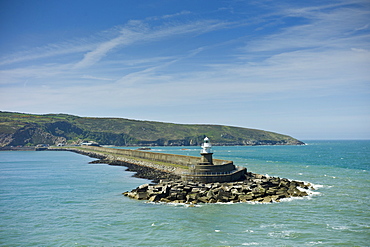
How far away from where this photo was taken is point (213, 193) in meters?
26.5

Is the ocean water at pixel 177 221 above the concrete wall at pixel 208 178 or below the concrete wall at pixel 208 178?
below

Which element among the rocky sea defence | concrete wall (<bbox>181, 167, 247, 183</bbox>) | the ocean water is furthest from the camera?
concrete wall (<bbox>181, 167, 247, 183</bbox>)

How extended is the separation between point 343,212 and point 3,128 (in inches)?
6400

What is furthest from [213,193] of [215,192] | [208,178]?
[208,178]

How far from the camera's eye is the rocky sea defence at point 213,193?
2594 cm

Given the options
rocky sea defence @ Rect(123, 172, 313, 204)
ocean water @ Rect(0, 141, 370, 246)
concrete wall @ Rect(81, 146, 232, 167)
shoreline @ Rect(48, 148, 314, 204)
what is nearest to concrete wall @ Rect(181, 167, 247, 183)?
shoreline @ Rect(48, 148, 314, 204)

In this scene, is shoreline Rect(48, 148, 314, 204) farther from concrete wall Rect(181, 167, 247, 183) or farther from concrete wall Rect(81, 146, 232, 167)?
concrete wall Rect(81, 146, 232, 167)

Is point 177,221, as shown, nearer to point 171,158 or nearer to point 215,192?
point 215,192

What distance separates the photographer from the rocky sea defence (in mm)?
25938

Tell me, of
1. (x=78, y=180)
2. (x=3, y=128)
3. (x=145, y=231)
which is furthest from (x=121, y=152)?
(x=3, y=128)

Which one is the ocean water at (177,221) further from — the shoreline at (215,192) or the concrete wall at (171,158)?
the concrete wall at (171,158)

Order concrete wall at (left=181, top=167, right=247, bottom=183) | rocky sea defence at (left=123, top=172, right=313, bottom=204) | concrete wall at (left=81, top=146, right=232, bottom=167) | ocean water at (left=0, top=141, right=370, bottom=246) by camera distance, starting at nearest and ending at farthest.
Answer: ocean water at (left=0, top=141, right=370, bottom=246) → rocky sea defence at (left=123, top=172, right=313, bottom=204) → concrete wall at (left=181, top=167, right=247, bottom=183) → concrete wall at (left=81, top=146, right=232, bottom=167)

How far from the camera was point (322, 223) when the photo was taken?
20.4 metres

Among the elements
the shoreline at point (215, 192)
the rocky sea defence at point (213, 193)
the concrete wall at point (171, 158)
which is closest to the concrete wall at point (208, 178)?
the shoreline at point (215, 192)
